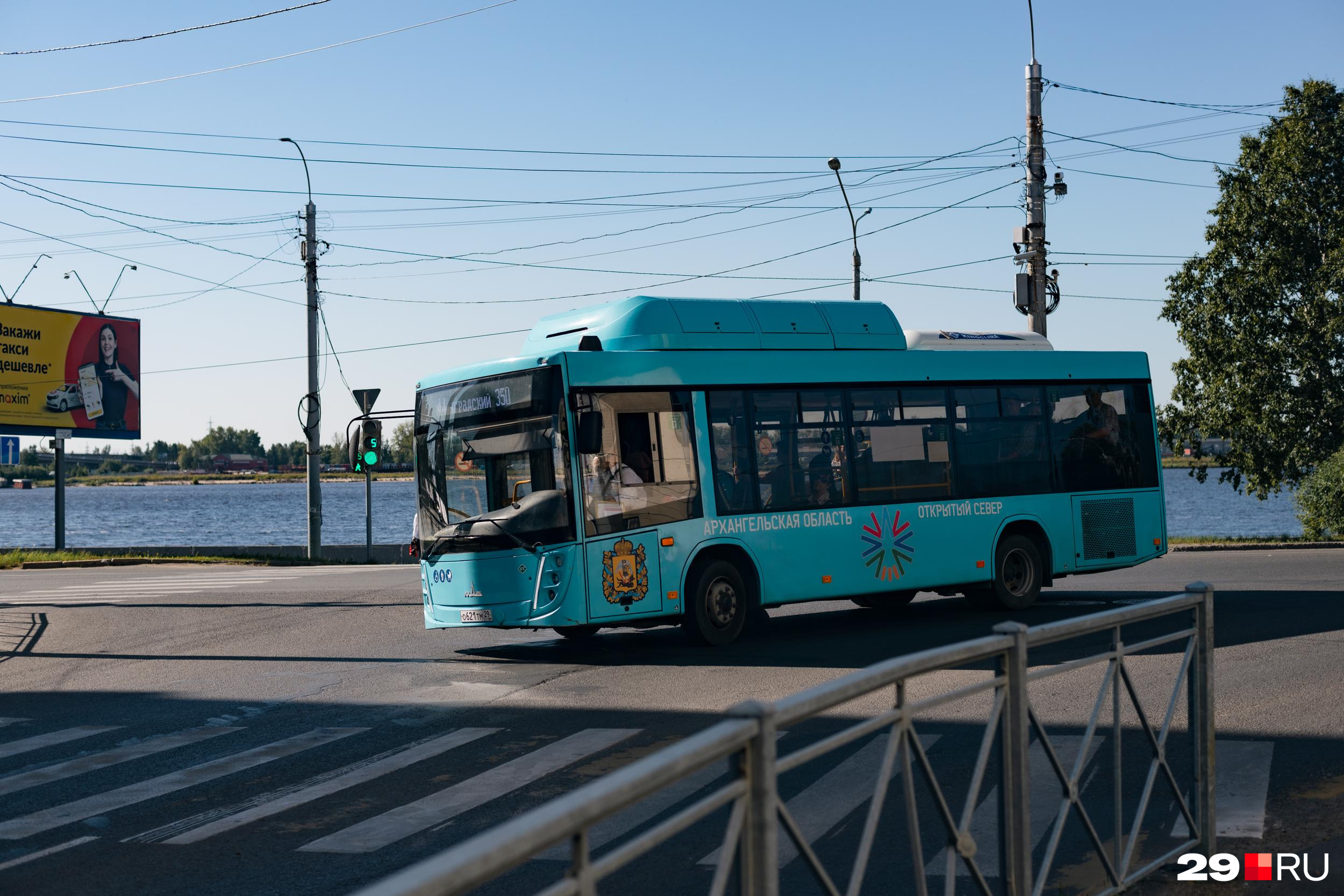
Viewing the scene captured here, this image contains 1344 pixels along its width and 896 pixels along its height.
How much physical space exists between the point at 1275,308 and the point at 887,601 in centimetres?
2250

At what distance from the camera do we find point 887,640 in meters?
13.4

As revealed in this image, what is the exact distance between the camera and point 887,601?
1678cm

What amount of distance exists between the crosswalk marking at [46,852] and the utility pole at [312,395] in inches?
920

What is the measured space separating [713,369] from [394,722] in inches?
223

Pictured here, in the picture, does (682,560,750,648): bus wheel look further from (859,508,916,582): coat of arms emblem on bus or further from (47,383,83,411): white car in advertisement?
(47,383,83,411): white car in advertisement

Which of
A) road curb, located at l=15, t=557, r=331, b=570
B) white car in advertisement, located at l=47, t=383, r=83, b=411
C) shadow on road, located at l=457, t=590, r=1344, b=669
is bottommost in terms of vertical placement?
shadow on road, located at l=457, t=590, r=1344, b=669

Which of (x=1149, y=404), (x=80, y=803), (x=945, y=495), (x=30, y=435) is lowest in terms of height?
(x=80, y=803)

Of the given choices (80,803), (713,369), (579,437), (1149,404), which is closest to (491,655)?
(579,437)

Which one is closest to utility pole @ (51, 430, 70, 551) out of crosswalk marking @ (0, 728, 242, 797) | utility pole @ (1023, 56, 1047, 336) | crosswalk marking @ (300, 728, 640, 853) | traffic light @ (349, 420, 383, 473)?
traffic light @ (349, 420, 383, 473)

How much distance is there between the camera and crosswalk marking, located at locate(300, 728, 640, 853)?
6273 millimetres

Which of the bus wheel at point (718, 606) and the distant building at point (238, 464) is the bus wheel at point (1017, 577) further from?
the distant building at point (238, 464)

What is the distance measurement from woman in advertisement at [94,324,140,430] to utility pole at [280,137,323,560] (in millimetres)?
9167

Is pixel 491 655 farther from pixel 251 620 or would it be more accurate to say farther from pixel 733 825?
pixel 733 825

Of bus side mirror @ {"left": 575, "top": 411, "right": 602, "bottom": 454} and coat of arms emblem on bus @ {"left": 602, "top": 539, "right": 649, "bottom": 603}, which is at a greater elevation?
bus side mirror @ {"left": 575, "top": 411, "right": 602, "bottom": 454}
